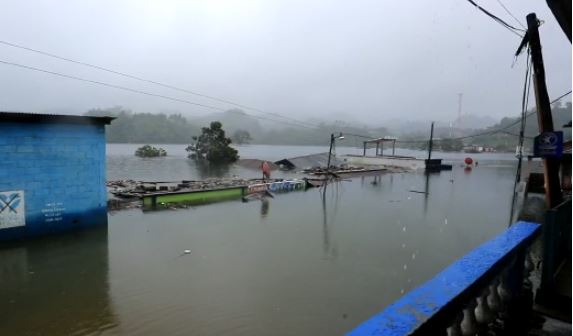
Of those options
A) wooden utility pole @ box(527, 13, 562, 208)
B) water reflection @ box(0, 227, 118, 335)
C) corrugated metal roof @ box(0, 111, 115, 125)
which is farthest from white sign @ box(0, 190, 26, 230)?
wooden utility pole @ box(527, 13, 562, 208)

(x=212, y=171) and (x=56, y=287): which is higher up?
(x=212, y=171)

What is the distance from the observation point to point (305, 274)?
28.4 ft

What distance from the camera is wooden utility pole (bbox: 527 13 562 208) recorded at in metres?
7.41

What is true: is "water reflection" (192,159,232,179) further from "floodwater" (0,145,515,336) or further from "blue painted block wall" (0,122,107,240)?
"blue painted block wall" (0,122,107,240)

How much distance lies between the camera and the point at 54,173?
10867 millimetres

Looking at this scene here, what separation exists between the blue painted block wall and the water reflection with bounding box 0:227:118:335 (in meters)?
0.63

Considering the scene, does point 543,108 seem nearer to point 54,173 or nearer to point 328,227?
point 328,227

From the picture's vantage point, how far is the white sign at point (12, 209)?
9.80 meters

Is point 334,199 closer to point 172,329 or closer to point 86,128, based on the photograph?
point 86,128

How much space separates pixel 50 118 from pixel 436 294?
11.9m

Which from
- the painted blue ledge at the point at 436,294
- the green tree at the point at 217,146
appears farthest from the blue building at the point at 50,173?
the green tree at the point at 217,146

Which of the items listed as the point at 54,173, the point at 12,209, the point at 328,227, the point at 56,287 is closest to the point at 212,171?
the point at 328,227

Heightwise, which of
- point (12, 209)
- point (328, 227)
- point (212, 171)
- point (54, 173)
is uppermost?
point (54, 173)

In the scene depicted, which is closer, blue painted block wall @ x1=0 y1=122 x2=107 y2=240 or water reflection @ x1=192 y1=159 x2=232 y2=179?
blue painted block wall @ x1=0 y1=122 x2=107 y2=240
